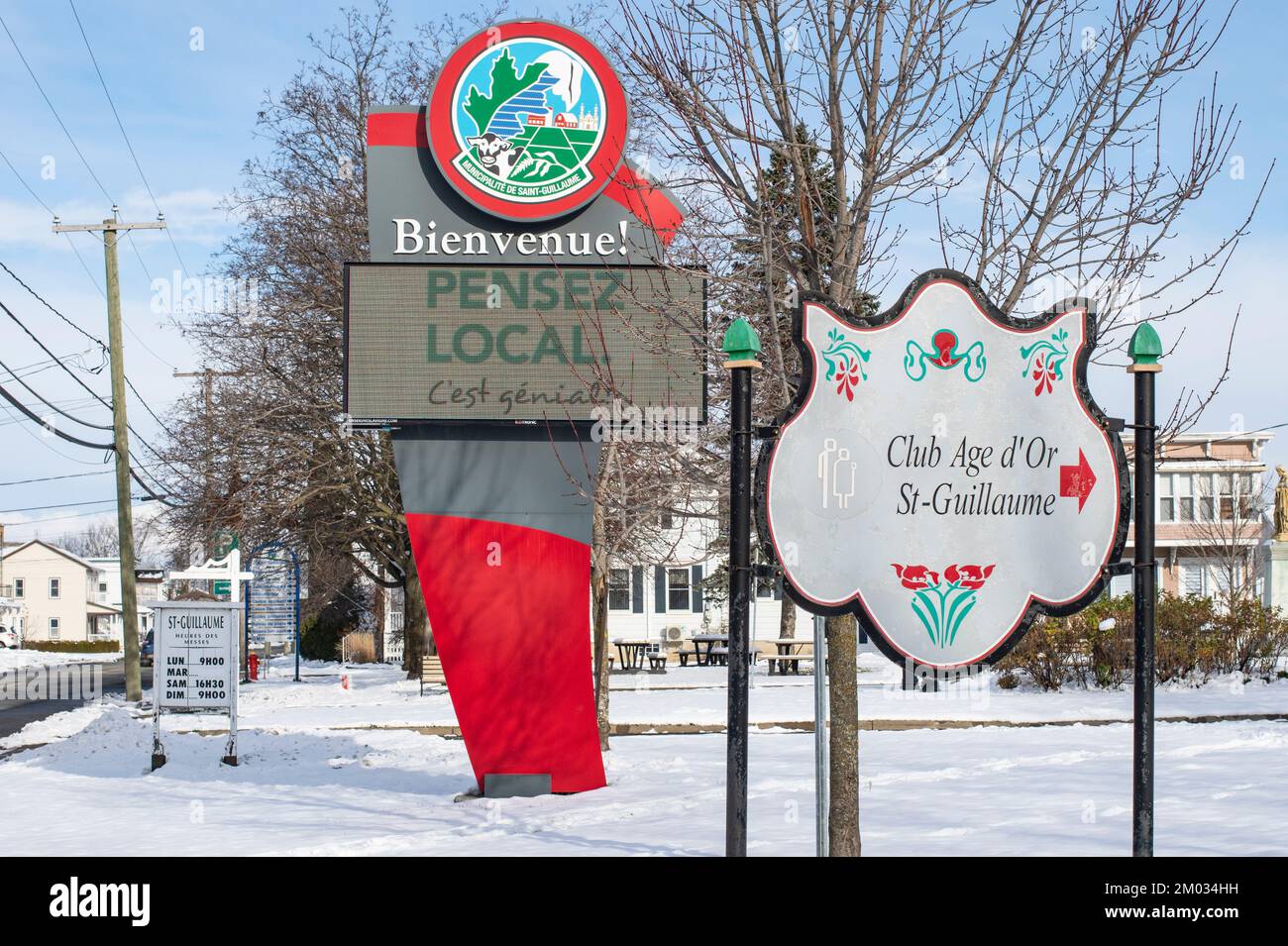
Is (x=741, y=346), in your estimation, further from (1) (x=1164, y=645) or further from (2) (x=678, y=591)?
(2) (x=678, y=591)

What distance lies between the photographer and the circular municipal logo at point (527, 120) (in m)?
11.5

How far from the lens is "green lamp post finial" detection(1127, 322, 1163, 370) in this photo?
6180 mm

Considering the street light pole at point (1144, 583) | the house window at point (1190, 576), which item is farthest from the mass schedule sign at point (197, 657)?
the house window at point (1190, 576)

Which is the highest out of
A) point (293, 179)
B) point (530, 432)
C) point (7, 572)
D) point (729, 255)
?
point (293, 179)

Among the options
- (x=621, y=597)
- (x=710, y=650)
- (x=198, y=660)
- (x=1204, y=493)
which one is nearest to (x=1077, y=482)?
(x=198, y=660)

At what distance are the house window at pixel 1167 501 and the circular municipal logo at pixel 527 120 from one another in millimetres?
46052

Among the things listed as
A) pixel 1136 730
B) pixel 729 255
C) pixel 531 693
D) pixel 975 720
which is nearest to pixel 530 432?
pixel 531 693

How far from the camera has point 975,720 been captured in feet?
57.7

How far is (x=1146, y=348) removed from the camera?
618 cm

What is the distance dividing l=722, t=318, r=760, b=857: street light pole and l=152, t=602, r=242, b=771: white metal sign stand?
10.8 meters

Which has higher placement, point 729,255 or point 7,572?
point 729,255
